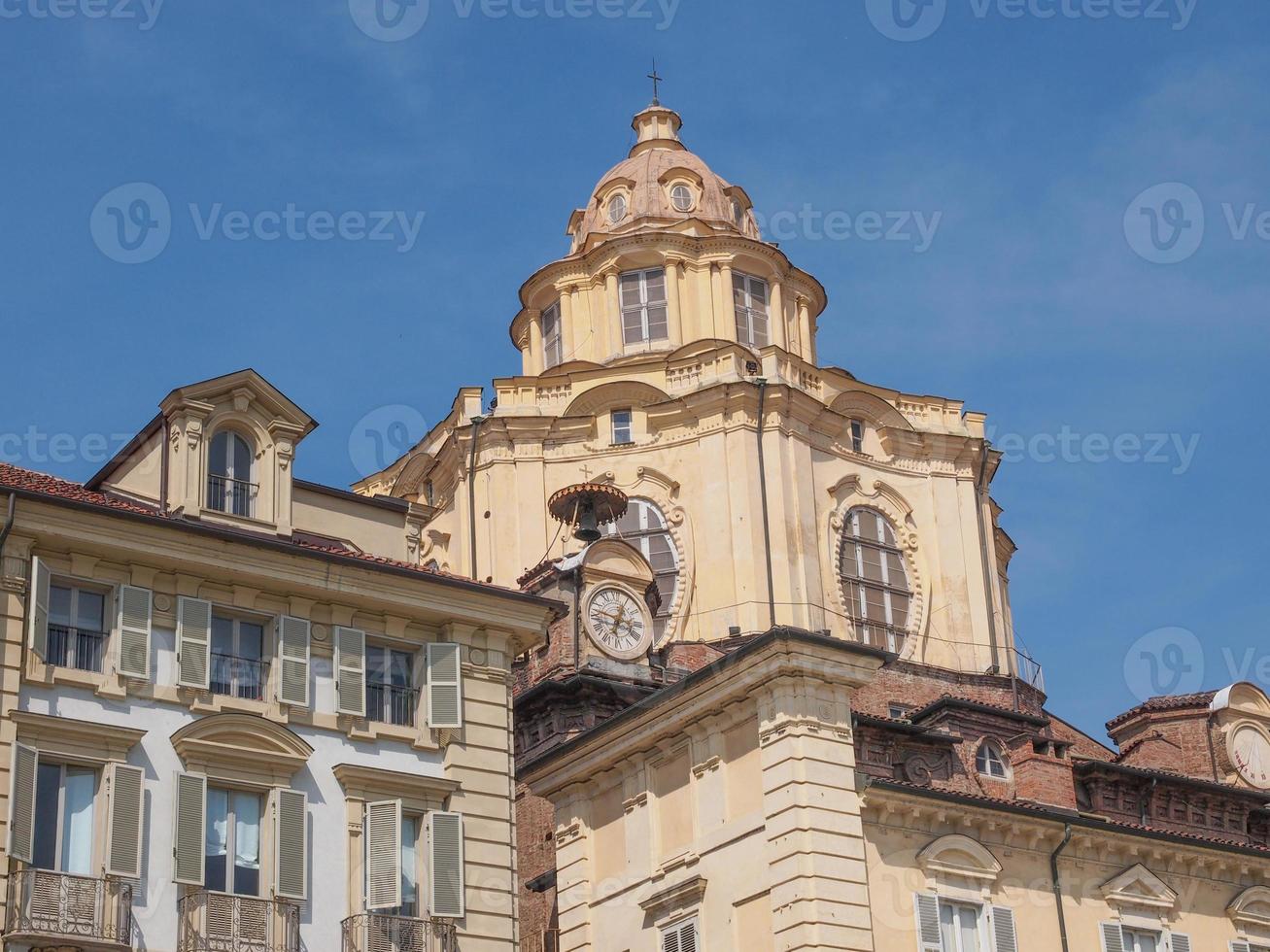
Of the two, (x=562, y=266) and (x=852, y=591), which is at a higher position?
(x=562, y=266)

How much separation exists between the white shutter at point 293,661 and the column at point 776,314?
4332 centimetres

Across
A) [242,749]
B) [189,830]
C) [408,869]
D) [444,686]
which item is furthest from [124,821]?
[444,686]

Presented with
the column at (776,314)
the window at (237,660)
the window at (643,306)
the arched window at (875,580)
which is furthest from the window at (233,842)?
the column at (776,314)

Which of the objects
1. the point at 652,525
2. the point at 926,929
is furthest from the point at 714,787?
the point at 652,525

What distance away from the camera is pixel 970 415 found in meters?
75.9

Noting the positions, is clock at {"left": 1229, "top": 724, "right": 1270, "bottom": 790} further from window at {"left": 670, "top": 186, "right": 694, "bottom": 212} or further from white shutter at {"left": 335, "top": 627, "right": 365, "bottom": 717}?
white shutter at {"left": 335, "top": 627, "right": 365, "bottom": 717}

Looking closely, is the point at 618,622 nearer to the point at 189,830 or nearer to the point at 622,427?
the point at 622,427

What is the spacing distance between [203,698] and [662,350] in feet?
140

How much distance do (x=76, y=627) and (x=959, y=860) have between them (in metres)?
15.4

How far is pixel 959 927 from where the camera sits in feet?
127

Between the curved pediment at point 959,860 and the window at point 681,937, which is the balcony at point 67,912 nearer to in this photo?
the window at point 681,937

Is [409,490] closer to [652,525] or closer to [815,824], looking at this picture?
[652,525]

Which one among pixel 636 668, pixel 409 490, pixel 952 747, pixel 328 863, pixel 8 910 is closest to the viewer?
pixel 8 910

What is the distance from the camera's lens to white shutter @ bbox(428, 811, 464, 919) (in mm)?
32406
